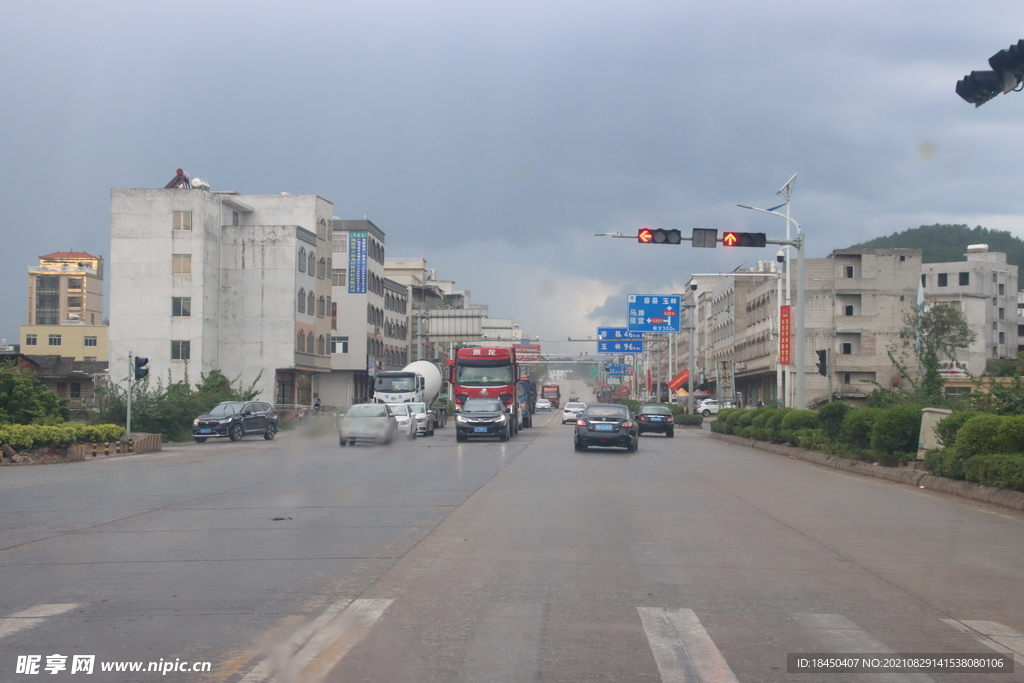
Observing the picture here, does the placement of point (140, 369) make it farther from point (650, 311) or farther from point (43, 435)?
point (650, 311)

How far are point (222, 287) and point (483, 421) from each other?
38.2 m

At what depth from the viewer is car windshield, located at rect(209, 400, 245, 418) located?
41.0 metres

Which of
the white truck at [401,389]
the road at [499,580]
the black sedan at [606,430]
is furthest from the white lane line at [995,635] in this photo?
the white truck at [401,389]

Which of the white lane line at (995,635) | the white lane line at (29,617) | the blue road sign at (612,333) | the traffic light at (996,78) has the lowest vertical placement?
the white lane line at (995,635)

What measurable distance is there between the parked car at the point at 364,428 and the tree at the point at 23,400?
8.97m

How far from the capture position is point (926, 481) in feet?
64.1

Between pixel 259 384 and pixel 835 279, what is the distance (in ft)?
154

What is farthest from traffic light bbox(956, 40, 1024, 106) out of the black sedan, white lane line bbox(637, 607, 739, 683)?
the black sedan

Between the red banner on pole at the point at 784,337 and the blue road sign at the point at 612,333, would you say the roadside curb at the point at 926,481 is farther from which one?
the blue road sign at the point at 612,333

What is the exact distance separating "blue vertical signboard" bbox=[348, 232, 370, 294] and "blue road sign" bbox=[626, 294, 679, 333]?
34.4m

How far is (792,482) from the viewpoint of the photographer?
68.0 feet

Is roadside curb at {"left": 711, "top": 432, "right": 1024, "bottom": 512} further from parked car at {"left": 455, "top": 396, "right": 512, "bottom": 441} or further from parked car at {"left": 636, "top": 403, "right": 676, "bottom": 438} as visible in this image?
parked car at {"left": 636, "top": 403, "right": 676, "bottom": 438}

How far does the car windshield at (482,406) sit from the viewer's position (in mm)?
37844

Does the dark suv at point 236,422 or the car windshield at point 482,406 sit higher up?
the car windshield at point 482,406
